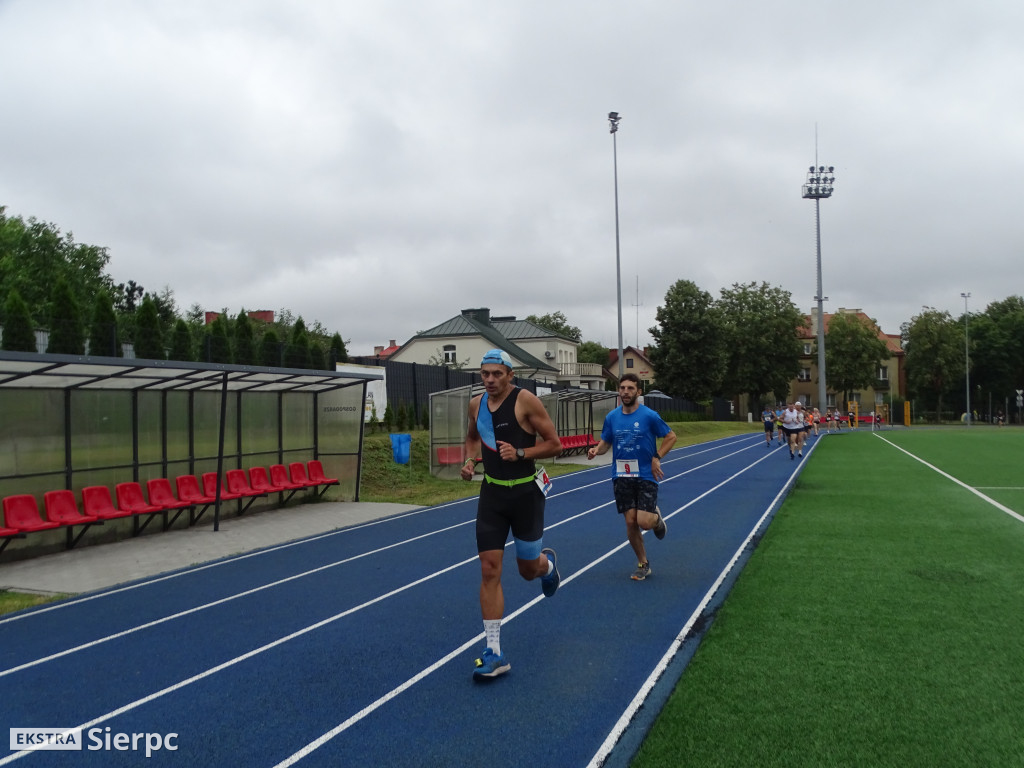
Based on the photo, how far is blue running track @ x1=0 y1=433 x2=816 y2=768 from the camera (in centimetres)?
432

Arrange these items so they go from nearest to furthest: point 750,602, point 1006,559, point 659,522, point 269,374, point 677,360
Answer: point 750,602, point 659,522, point 1006,559, point 269,374, point 677,360

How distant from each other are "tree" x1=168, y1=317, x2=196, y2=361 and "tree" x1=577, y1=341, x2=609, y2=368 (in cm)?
9353

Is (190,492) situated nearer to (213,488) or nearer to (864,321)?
(213,488)

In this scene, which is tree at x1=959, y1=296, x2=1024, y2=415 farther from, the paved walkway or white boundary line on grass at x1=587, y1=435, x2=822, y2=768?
white boundary line on grass at x1=587, y1=435, x2=822, y2=768

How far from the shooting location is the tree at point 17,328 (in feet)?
60.8

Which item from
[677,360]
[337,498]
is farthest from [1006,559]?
[677,360]

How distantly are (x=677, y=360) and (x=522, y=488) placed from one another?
65.8 metres

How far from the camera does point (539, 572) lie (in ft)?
18.7

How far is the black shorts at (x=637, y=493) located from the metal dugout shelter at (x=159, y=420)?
6480mm

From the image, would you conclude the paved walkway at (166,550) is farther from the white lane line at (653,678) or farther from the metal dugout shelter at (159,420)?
the white lane line at (653,678)

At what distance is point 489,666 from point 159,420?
9989mm

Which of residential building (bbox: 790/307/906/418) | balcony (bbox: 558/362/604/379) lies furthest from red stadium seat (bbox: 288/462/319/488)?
residential building (bbox: 790/307/906/418)

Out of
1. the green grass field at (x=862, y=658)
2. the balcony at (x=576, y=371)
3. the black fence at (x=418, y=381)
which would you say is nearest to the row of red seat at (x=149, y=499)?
the green grass field at (x=862, y=658)

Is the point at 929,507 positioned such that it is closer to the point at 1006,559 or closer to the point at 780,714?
the point at 1006,559
